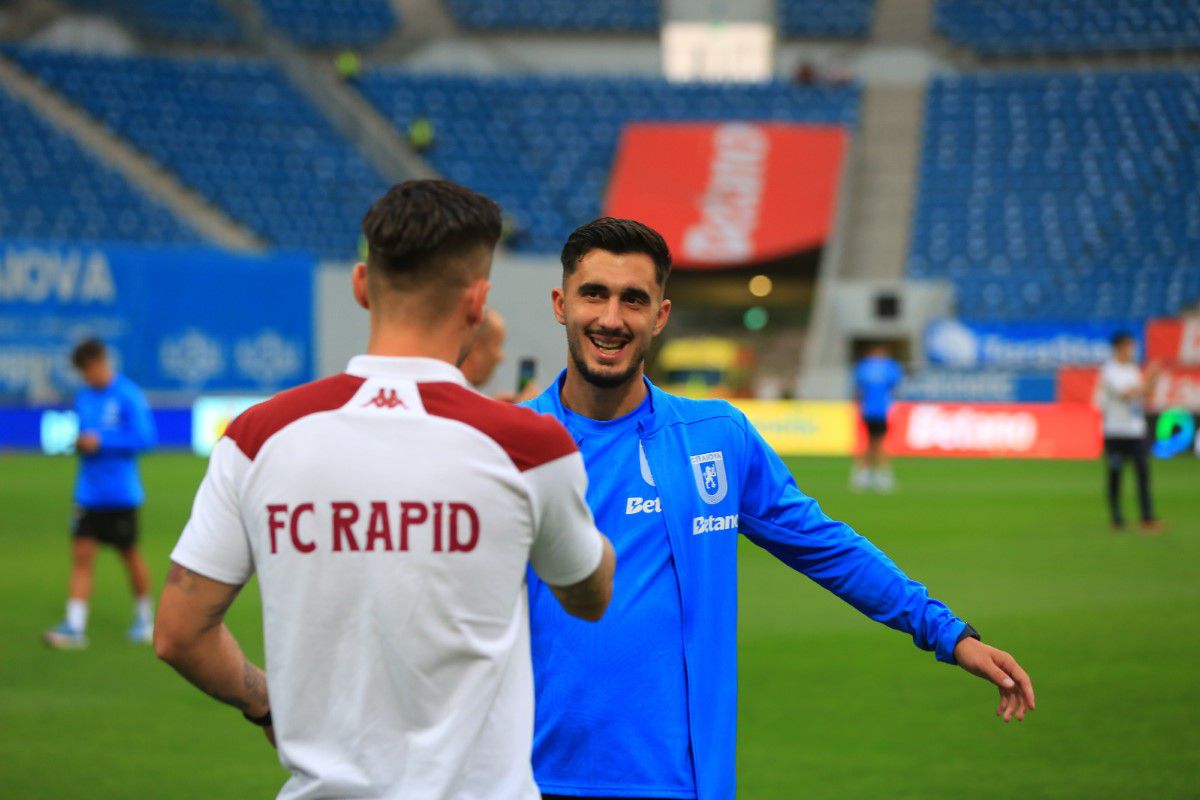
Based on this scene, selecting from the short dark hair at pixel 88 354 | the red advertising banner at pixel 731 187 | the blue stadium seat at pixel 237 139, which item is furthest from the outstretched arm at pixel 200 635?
the red advertising banner at pixel 731 187

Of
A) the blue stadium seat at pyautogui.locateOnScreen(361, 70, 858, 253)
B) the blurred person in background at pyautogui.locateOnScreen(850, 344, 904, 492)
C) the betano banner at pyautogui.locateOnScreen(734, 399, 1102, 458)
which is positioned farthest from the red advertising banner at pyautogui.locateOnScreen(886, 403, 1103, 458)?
the blue stadium seat at pyautogui.locateOnScreen(361, 70, 858, 253)

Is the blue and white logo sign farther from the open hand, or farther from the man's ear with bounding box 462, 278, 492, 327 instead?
the man's ear with bounding box 462, 278, 492, 327

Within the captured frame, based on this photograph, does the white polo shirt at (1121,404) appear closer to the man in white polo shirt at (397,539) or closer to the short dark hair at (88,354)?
the short dark hair at (88,354)

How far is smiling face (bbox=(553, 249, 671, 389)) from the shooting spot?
3.62 m

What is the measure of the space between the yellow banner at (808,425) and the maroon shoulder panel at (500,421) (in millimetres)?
30725

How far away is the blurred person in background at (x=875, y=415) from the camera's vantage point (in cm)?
2336

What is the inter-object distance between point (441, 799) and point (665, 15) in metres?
50.8

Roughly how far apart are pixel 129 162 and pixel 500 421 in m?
41.7

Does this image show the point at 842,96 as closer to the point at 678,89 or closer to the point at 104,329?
the point at 678,89

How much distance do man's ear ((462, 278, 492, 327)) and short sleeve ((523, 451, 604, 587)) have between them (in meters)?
0.30

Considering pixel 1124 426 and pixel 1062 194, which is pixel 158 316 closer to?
pixel 1124 426

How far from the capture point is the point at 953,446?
1272 inches

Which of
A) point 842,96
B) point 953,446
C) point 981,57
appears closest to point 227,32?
point 842,96

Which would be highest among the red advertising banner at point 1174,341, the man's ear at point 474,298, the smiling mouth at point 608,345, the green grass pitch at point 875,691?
the red advertising banner at point 1174,341
